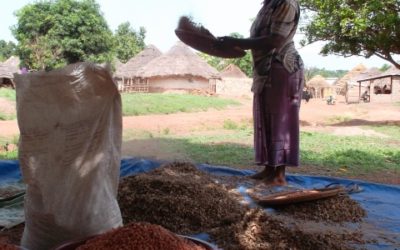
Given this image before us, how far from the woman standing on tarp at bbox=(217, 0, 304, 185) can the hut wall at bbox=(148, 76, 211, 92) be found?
25989mm

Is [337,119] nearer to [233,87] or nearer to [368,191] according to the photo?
[368,191]

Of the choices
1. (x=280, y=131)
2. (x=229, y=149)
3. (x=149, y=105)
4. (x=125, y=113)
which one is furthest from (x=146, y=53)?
(x=280, y=131)

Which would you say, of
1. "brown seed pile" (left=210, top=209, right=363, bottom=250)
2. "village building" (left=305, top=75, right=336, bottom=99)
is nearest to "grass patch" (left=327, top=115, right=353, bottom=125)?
"brown seed pile" (left=210, top=209, right=363, bottom=250)

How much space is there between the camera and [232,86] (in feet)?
103

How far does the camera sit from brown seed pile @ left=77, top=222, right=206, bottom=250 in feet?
5.45

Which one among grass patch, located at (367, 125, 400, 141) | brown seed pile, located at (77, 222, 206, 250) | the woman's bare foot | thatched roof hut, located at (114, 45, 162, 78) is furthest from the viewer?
thatched roof hut, located at (114, 45, 162, 78)

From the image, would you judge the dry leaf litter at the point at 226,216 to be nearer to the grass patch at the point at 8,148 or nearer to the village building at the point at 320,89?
the grass patch at the point at 8,148

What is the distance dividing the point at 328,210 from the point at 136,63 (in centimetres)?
3156

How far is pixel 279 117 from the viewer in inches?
153

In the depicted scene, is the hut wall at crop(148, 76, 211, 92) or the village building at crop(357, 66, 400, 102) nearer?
the village building at crop(357, 66, 400, 102)

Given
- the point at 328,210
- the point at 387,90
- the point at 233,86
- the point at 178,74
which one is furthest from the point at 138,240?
the point at 387,90

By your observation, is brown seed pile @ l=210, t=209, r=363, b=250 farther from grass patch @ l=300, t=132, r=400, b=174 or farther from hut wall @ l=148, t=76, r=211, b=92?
hut wall @ l=148, t=76, r=211, b=92

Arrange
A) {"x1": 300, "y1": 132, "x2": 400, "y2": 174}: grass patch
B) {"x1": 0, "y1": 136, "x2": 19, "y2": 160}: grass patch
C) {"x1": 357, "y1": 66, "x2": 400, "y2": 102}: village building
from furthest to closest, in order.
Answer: {"x1": 357, "y1": 66, "x2": 400, "y2": 102}: village building
{"x1": 0, "y1": 136, "x2": 19, "y2": 160}: grass patch
{"x1": 300, "y1": 132, "x2": 400, "y2": 174}: grass patch

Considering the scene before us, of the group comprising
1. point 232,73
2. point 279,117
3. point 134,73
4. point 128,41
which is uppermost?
point 128,41
